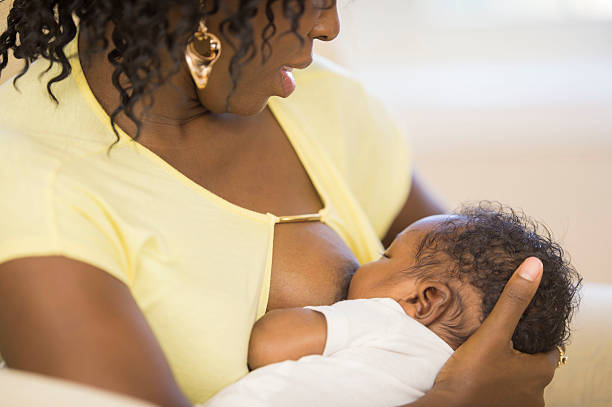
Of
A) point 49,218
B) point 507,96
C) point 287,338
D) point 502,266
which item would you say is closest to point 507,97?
point 507,96

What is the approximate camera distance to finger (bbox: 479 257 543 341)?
3.36 feet

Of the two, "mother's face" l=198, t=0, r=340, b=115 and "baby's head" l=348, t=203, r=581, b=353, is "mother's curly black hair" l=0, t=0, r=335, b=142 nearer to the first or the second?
"mother's face" l=198, t=0, r=340, b=115

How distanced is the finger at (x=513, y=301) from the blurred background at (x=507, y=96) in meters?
1.17

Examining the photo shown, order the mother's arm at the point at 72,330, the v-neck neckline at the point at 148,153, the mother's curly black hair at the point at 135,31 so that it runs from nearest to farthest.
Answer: the mother's arm at the point at 72,330 → the mother's curly black hair at the point at 135,31 → the v-neck neckline at the point at 148,153

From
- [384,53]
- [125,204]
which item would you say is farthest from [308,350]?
[384,53]

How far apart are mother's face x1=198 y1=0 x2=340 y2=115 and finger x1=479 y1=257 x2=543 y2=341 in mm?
431

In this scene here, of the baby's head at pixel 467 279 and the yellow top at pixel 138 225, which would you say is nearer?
the yellow top at pixel 138 225

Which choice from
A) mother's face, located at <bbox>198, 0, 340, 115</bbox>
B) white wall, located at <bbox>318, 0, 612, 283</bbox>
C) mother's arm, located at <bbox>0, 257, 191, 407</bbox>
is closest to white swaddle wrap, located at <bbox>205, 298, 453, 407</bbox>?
mother's arm, located at <bbox>0, 257, 191, 407</bbox>

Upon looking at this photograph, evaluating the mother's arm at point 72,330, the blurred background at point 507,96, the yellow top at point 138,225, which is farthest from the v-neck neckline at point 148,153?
the blurred background at point 507,96

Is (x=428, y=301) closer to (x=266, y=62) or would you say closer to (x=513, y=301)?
(x=513, y=301)

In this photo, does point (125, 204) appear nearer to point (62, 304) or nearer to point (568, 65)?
point (62, 304)

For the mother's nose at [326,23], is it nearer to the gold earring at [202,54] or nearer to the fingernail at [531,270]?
the gold earring at [202,54]

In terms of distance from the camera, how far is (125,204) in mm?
959

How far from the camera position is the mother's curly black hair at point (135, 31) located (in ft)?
3.01
